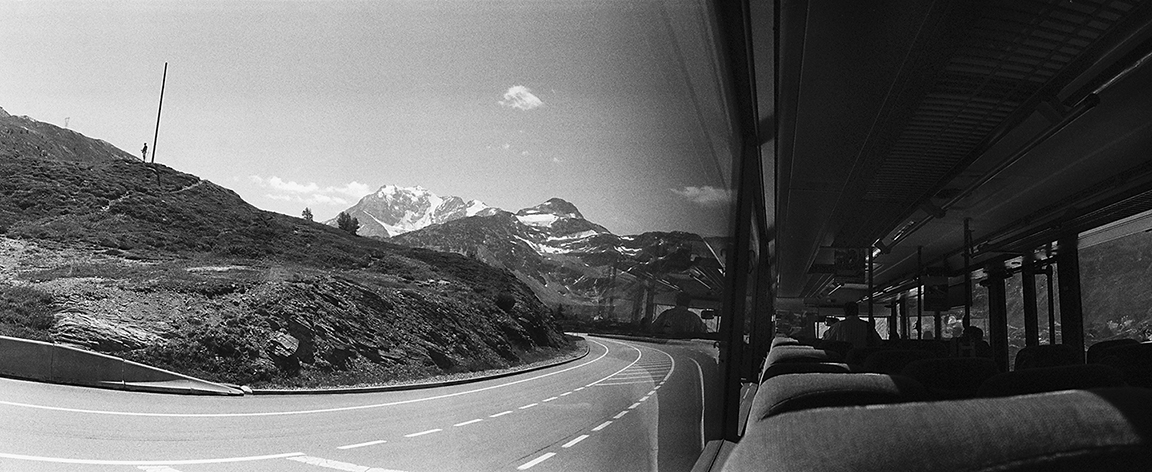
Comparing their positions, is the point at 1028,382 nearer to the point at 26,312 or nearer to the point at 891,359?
the point at 26,312

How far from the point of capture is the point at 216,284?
1.93 ft

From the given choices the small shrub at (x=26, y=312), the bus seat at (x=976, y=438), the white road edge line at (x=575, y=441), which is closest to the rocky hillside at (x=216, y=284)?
the small shrub at (x=26, y=312)

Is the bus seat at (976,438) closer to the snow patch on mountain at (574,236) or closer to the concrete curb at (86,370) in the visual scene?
the snow patch on mountain at (574,236)

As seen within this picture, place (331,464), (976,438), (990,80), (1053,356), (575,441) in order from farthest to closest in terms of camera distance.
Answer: (1053,356) < (990,80) < (575,441) < (331,464) < (976,438)

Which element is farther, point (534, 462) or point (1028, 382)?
point (1028, 382)

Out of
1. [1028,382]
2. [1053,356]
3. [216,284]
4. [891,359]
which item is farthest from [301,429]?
[1053,356]

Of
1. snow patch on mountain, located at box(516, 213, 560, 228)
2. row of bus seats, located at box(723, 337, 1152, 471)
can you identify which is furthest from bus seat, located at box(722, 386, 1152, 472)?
snow patch on mountain, located at box(516, 213, 560, 228)

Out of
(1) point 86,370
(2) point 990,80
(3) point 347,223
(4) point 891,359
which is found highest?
(2) point 990,80

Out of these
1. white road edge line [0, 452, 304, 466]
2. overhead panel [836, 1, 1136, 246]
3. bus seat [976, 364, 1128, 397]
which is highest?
overhead panel [836, 1, 1136, 246]

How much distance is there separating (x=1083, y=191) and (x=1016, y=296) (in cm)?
239

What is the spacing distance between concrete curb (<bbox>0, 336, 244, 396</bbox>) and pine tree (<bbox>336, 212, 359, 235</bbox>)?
15cm

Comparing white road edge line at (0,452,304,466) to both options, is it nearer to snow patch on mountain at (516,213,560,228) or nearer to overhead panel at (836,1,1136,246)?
snow patch on mountain at (516,213,560,228)

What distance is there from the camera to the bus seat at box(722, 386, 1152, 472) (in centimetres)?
38

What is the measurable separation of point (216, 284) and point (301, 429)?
15 centimetres
